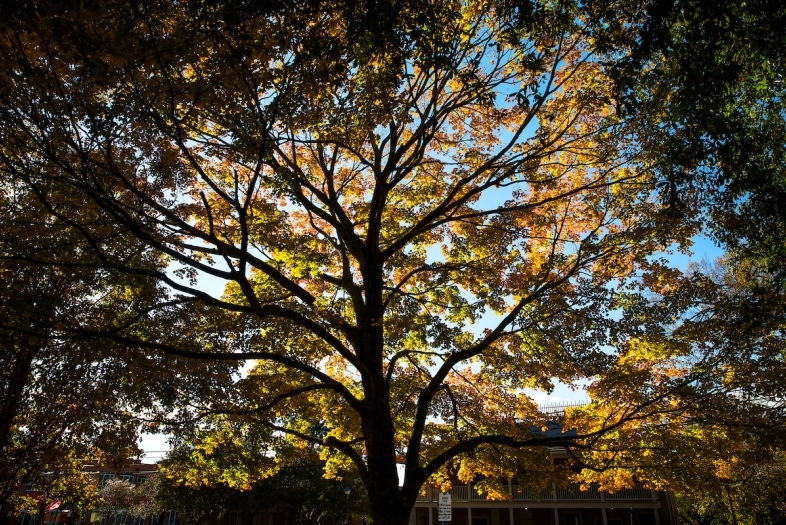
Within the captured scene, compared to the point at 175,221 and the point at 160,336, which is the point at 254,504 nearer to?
the point at 160,336

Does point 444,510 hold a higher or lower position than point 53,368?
lower

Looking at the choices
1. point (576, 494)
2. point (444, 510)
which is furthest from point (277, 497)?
point (444, 510)

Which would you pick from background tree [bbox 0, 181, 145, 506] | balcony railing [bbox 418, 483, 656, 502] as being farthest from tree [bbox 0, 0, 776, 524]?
balcony railing [bbox 418, 483, 656, 502]

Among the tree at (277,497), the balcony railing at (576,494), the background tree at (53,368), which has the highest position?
the background tree at (53,368)

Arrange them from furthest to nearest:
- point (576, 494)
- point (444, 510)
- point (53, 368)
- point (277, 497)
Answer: point (277, 497) < point (576, 494) < point (444, 510) < point (53, 368)

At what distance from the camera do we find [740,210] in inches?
273

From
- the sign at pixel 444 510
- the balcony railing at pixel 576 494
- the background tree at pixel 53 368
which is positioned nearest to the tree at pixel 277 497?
the balcony railing at pixel 576 494

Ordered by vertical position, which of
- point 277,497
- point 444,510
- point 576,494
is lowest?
point 277,497

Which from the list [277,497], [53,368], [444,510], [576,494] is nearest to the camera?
[53,368]

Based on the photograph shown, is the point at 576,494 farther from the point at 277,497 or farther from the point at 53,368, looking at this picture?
the point at 53,368

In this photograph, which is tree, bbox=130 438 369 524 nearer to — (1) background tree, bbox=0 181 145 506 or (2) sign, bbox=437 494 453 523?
(2) sign, bbox=437 494 453 523

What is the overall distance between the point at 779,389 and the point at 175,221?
446 inches

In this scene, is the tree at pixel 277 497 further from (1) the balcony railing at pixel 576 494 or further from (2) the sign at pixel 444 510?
(2) the sign at pixel 444 510

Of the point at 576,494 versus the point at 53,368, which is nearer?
the point at 53,368
